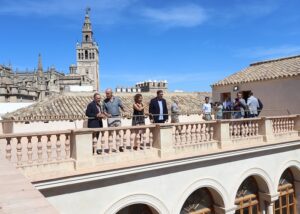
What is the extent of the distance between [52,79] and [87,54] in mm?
46653

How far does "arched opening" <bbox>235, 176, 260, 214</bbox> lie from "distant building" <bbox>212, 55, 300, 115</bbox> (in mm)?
5054

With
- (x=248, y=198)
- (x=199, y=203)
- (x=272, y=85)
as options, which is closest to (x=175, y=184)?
(x=199, y=203)

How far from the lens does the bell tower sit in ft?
336

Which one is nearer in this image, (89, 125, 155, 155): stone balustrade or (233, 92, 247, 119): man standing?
(89, 125, 155, 155): stone balustrade

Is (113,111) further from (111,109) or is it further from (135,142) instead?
(135,142)

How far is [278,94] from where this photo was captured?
1500 centimetres

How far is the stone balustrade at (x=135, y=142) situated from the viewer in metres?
6.53

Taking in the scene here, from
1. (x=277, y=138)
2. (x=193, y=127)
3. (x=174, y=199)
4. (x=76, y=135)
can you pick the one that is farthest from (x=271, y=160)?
(x=76, y=135)

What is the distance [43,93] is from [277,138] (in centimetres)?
4253

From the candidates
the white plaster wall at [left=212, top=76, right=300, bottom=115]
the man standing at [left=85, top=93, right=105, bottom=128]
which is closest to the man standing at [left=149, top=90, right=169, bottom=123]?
the man standing at [left=85, top=93, right=105, bottom=128]

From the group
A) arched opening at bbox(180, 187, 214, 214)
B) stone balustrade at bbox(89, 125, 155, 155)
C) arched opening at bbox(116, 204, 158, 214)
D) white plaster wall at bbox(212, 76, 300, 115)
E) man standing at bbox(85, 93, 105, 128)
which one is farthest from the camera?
white plaster wall at bbox(212, 76, 300, 115)

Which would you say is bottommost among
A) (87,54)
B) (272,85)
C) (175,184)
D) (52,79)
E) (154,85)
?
(175,184)

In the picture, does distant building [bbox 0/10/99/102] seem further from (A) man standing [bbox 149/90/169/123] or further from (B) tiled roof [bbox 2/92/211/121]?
(A) man standing [bbox 149/90/169/123]

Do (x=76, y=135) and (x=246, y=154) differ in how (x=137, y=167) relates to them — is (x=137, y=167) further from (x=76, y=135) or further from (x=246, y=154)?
(x=246, y=154)
